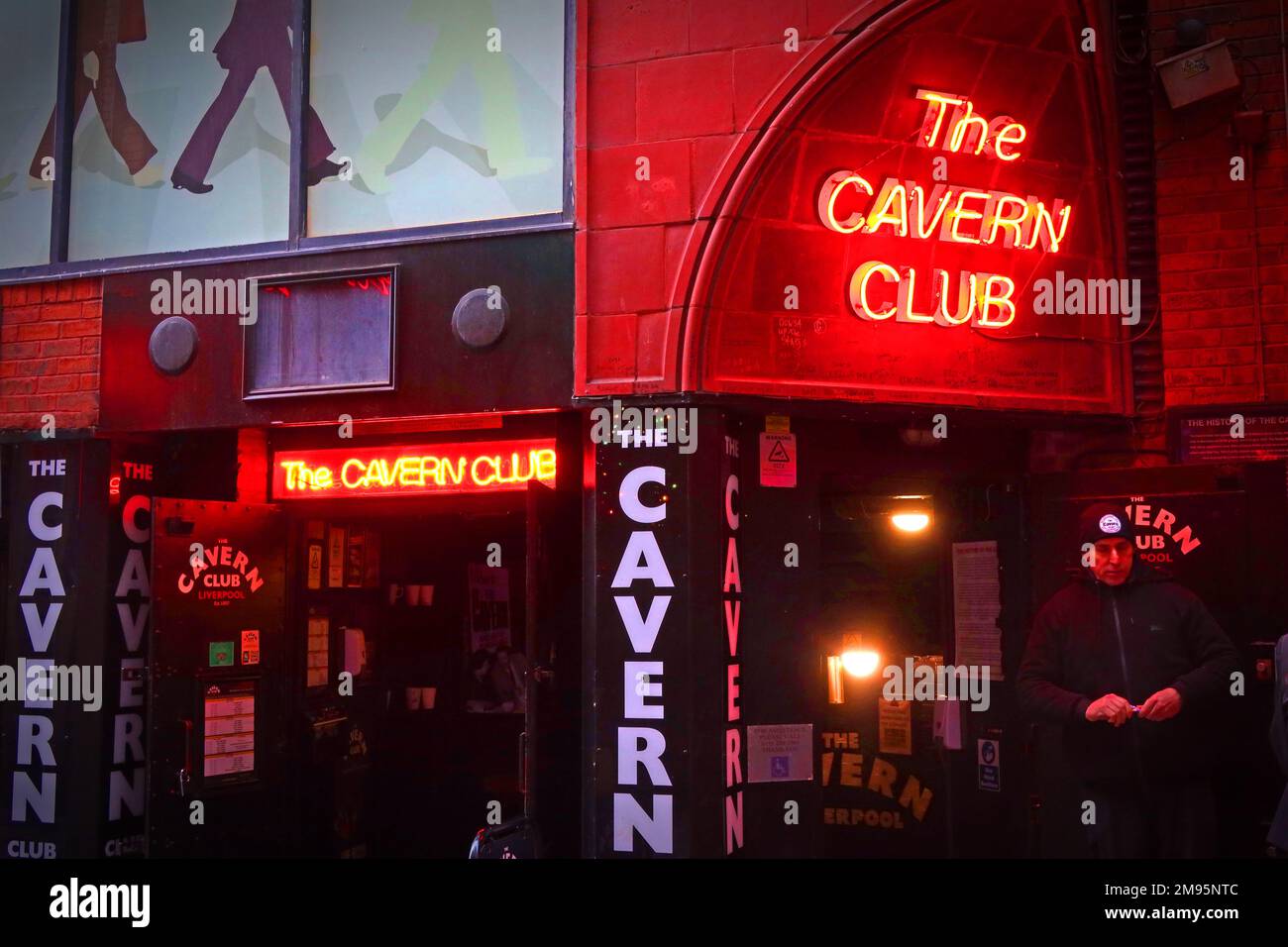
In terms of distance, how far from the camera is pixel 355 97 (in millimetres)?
7809

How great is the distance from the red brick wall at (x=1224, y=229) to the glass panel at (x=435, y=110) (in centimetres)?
353

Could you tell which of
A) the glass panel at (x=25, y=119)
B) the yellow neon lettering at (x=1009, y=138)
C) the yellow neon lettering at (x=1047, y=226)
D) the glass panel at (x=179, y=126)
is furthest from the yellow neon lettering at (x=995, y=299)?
the glass panel at (x=25, y=119)

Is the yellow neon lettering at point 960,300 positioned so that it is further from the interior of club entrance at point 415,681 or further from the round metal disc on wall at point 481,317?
the interior of club entrance at point 415,681

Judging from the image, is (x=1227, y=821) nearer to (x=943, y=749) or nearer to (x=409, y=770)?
(x=943, y=749)

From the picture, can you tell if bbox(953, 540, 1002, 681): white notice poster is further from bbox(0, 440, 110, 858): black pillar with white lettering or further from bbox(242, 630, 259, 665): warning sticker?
bbox(0, 440, 110, 858): black pillar with white lettering

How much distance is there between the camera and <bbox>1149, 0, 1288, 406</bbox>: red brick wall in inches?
279

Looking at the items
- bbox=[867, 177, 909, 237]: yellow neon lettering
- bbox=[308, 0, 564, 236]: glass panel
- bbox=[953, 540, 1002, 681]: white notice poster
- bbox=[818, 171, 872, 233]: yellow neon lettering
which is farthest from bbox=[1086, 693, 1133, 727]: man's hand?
bbox=[308, 0, 564, 236]: glass panel

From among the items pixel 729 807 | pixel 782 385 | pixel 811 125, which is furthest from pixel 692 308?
pixel 729 807

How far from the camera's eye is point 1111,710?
6516 millimetres

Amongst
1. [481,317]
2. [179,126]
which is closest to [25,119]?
[179,126]

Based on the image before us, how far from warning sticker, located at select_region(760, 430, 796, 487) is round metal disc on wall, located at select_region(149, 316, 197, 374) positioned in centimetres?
359

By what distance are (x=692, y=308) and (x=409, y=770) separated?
5.07 meters

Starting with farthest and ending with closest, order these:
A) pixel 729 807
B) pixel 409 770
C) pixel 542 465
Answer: pixel 409 770, pixel 542 465, pixel 729 807

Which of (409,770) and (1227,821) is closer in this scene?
(1227,821)
